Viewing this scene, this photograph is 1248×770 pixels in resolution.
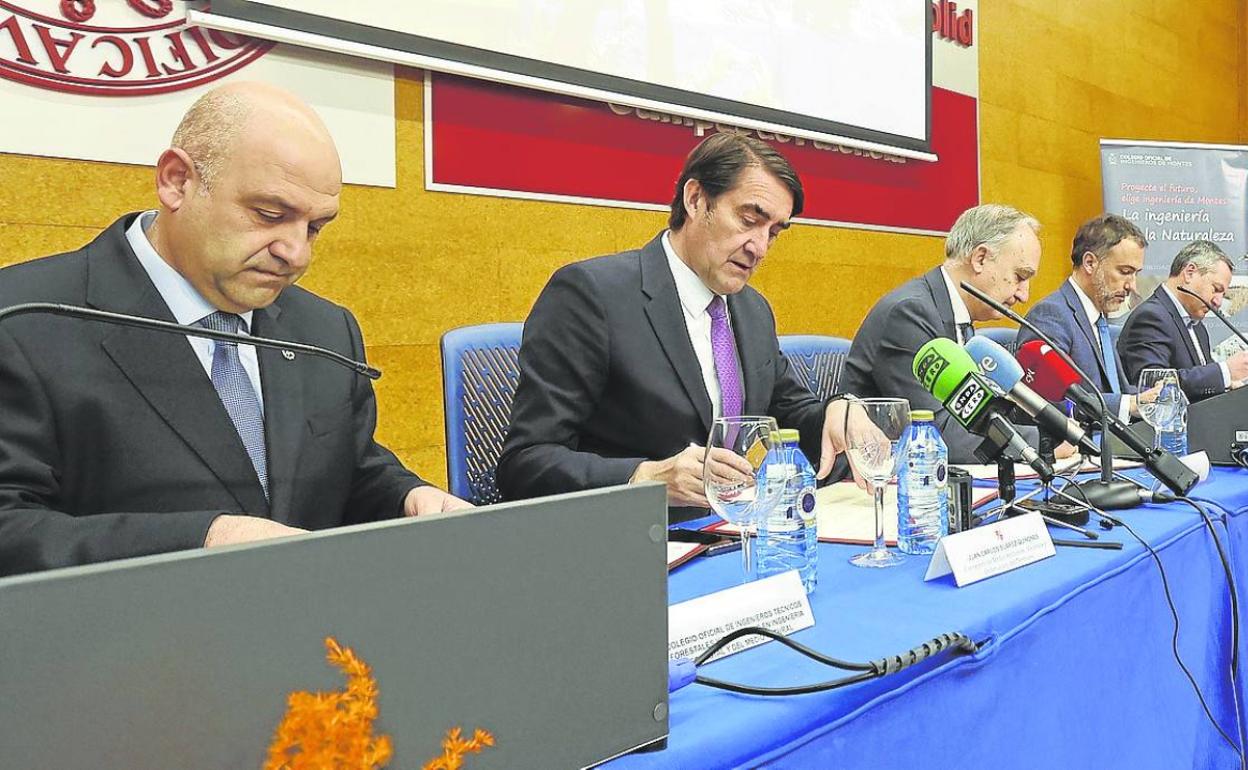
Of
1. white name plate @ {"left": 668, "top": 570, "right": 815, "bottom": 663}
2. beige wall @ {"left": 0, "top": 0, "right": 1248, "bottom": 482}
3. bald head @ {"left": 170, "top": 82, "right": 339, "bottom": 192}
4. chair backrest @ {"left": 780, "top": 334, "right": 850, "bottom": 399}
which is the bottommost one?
white name plate @ {"left": 668, "top": 570, "right": 815, "bottom": 663}

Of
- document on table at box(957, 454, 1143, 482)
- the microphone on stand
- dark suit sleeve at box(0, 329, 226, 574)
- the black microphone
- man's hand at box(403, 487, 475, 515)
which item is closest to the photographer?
Result: the black microphone

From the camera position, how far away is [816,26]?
368cm

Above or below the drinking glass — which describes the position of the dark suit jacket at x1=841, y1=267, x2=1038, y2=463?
above

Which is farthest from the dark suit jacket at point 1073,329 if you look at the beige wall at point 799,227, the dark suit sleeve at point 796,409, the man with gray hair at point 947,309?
the dark suit sleeve at point 796,409

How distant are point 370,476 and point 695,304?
A: 77cm

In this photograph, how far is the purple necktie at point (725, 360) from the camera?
6.04 ft

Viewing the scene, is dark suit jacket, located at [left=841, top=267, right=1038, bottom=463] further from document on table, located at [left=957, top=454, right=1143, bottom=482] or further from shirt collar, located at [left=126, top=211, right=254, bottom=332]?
shirt collar, located at [left=126, top=211, right=254, bottom=332]

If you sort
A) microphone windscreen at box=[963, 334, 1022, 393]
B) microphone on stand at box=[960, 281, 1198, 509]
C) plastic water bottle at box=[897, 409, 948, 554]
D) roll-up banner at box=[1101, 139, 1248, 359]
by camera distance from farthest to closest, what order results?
roll-up banner at box=[1101, 139, 1248, 359]
microphone on stand at box=[960, 281, 1198, 509]
microphone windscreen at box=[963, 334, 1022, 393]
plastic water bottle at box=[897, 409, 948, 554]

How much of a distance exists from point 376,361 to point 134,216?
58.3 inches

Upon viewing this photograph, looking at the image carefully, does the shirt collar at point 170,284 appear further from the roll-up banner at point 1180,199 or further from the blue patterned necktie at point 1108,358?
the roll-up banner at point 1180,199

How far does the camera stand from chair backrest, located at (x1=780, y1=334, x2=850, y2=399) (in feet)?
7.63

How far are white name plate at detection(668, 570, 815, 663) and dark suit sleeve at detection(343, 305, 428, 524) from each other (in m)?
0.61

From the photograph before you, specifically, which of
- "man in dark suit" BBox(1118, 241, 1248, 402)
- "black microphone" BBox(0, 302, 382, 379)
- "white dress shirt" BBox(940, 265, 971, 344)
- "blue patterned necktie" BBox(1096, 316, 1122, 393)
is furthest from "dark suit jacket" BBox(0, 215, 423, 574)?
"man in dark suit" BBox(1118, 241, 1248, 402)

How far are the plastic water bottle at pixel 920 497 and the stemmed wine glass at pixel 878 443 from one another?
2 centimetres
